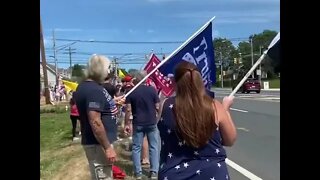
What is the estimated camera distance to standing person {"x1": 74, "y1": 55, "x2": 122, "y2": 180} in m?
5.59

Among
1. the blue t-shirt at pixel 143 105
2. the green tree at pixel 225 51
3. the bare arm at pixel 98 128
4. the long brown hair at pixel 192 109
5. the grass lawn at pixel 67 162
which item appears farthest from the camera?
the green tree at pixel 225 51

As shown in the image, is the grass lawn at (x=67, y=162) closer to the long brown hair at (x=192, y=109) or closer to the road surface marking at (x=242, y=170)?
the road surface marking at (x=242, y=170)

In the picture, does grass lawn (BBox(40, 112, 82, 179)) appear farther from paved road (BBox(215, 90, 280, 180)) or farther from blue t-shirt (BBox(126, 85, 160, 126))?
paved road (BBox(215, 90, 280, 180))

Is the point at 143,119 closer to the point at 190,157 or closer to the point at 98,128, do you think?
the point at 98,128

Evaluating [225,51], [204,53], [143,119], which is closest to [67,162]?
[143,119]

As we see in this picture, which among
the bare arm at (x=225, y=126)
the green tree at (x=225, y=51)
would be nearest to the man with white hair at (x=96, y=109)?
the bare arm at (x=225, y=126)

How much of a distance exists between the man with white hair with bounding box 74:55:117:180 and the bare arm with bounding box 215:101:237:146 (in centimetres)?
177

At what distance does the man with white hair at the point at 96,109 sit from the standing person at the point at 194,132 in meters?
1.55

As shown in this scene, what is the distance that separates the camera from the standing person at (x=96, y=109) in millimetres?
5590

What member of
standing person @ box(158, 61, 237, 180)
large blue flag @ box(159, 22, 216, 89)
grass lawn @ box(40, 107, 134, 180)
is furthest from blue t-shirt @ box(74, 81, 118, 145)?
grass lawn @ box(40, 107, 134, 180)
